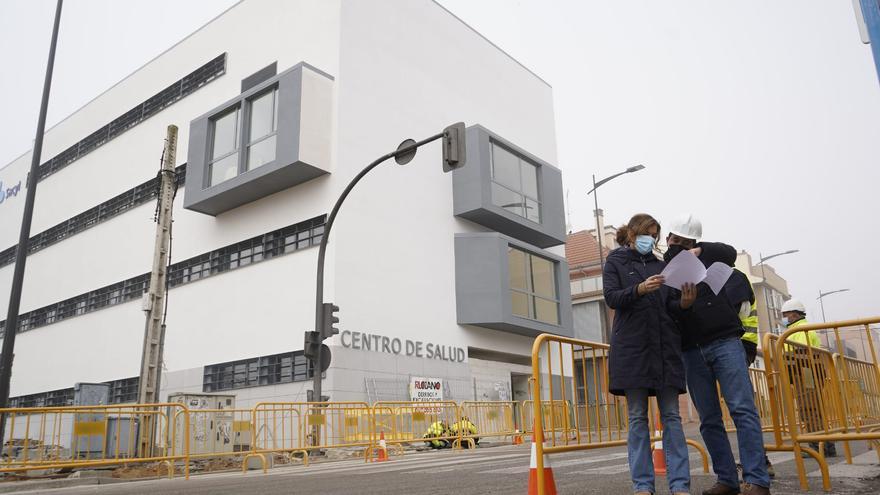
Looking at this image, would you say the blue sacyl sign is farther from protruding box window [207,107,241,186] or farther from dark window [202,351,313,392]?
dark window [202,351,313,392]

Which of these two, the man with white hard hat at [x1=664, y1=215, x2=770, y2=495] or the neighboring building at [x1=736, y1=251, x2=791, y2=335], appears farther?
the neighboring building at [x1=736, y1=251, x2=791, y2=335]

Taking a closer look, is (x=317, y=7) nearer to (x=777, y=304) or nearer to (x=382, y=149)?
(x=382, y=149)

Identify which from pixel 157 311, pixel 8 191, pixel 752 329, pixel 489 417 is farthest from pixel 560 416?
pixel 8 191

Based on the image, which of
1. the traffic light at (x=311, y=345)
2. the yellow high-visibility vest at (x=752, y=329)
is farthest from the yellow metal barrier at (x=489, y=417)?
the yellow high-visibility vest at (x=752, y=329)

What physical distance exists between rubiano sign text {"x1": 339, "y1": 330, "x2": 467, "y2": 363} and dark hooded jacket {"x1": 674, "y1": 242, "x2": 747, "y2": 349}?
50.6ft

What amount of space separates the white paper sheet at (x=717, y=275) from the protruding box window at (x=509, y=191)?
19751mm

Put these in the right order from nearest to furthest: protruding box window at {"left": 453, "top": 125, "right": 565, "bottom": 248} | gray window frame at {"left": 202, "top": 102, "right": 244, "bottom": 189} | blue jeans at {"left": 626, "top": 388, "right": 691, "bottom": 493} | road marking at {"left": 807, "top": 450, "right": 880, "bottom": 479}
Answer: blue jeans at {"left": 626, "top": 388, "right": 691, "bottom": 493} < road marking at {"left": 807, "top": 450, "right": 880, "bottom": 479} < gray window frame at {"left": 202, "top": 102, "right": 244, "bottom": 189} < protruding box window at {"left": 453, "top": 125, "right": 565, "bottom": 248}

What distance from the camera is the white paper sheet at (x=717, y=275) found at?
4508mm

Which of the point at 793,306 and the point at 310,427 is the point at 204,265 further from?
the point at 793,306

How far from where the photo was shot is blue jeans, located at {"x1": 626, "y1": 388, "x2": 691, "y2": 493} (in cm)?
415

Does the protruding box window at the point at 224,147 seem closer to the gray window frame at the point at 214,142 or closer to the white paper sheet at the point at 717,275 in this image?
the gray window frame at the point at 214,142

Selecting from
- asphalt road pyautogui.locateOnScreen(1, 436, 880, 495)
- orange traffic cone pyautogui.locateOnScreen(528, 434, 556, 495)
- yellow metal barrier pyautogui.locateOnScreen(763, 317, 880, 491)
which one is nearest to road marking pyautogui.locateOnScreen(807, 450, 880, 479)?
asphalt road pyautogui.locateOnScreen(1, 436, 880, 495)

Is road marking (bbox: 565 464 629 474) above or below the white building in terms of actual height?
below

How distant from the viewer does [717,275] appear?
14.9 feet
